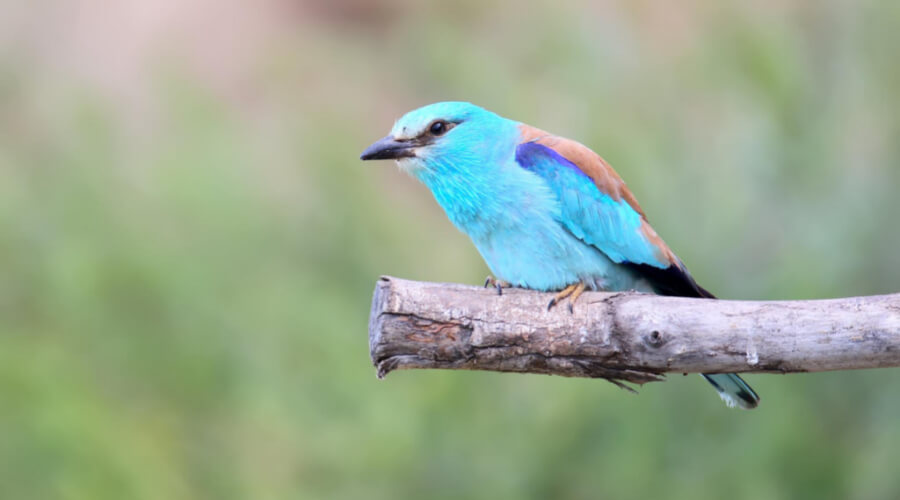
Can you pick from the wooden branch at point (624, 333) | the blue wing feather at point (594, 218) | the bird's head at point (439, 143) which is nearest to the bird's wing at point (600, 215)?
the blue wing feather at point (594, 218)

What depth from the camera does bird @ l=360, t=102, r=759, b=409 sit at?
2322mm

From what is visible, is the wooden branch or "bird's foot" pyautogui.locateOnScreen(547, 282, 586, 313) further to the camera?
"bird's foot" pyautogui.locateOnScreen(547, 282, 586, 313)

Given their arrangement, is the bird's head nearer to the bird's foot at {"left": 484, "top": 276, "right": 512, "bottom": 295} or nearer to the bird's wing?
the bird's wing

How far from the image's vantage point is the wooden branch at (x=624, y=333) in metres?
1.66

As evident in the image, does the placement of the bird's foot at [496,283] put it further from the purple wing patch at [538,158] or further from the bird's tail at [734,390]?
the bird's tail at [734,390]

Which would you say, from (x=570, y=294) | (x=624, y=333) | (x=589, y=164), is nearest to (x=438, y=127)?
(x=589, y=164)

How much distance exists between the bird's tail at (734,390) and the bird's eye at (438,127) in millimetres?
846

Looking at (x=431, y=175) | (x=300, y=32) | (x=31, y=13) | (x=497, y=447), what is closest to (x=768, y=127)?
(x=497, y=447)

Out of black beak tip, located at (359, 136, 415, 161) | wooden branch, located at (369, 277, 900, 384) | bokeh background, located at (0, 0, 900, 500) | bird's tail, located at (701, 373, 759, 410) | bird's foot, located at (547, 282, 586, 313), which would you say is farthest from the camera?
bokeh background, located at (0, 0, 900, 500)

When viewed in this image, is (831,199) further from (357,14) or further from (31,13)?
(31,13)

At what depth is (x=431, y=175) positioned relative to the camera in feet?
7.77

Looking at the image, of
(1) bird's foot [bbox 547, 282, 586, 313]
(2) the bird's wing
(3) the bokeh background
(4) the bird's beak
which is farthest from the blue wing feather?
(3) the bokeh background

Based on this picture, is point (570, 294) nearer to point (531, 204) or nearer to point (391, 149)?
point (531, 204)

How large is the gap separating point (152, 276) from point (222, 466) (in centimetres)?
95
